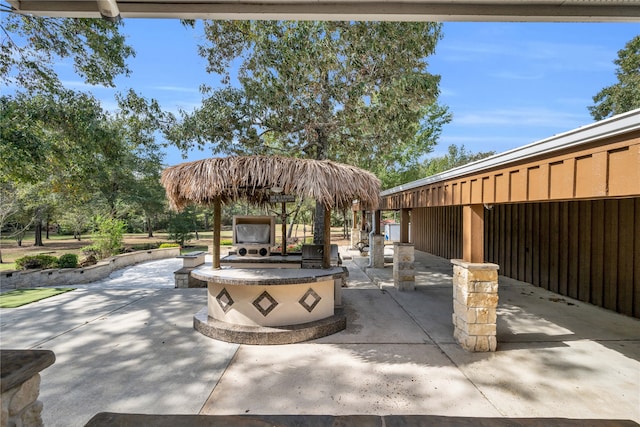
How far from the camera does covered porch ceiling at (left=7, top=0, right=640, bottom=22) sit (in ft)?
5.82

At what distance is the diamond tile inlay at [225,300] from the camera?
15.4 ft

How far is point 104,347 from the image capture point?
14.1 feet

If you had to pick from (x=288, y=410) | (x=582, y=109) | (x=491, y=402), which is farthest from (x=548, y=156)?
(x=582, y=109)

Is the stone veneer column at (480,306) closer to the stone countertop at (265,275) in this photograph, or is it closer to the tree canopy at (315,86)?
the stone countertop at (265,275)

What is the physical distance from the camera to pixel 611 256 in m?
5.96

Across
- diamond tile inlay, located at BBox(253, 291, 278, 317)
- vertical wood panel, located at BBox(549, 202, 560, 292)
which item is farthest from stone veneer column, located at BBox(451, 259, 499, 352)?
vertical wood panel, located at BBox(549, 202, 560, 292)

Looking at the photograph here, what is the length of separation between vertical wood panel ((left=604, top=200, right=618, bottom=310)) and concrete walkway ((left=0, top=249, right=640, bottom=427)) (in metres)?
0.36

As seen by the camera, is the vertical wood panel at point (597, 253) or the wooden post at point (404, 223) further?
the wooden post at point (404, 223)

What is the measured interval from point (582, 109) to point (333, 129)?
55.3ft

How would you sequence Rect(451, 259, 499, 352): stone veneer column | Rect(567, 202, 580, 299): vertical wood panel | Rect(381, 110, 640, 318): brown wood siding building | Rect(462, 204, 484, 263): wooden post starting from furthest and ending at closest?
Rect(567, 202, 580, 299): vertical wood panel, Rect(462, 204, 484, 263): wooden post, Rect(451, 259, 499, 352): stone veneer column, Rect(381, 110, 640, 318): brown wood siding building

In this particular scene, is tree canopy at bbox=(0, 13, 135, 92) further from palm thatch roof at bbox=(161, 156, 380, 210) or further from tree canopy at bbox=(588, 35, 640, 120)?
tree canopy at bbox=(588, 35, 640, 120)

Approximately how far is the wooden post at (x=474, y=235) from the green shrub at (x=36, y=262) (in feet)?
42.6

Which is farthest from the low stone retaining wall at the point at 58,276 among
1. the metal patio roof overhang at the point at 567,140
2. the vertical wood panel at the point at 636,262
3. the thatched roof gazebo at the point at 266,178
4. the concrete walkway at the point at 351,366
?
the vertical wood panel at the point at 636,262

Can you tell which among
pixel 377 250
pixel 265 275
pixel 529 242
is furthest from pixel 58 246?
pixel 529 242
